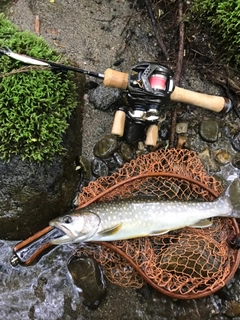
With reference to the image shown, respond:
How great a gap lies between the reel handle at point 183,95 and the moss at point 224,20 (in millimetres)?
704

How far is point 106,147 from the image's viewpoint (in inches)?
159

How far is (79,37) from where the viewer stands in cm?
427

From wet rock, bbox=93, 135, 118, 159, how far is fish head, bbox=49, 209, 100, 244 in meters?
0.85

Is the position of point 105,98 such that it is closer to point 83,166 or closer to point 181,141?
point 83,166

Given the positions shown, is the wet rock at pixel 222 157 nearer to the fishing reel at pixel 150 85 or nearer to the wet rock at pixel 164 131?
the wet rock at pixel 164 131

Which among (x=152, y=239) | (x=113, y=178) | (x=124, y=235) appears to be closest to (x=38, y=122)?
(x=113, y=178)

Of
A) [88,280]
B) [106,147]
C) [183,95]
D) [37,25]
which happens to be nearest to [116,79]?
[183,95]

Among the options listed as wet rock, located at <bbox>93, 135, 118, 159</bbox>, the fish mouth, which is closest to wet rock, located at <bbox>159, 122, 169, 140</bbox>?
wet rock, located at <bbox>93, 135, 118, 159</bbox>

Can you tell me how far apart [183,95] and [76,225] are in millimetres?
1430

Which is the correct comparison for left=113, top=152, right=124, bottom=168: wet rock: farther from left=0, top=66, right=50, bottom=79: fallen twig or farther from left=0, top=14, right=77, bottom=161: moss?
left=0, top=66, right=50, bottom=79: fallen twig

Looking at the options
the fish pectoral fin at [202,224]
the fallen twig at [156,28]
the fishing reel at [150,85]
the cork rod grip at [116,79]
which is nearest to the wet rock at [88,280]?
the fish pectoral fin at [202,224]

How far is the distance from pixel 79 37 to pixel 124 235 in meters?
2.09

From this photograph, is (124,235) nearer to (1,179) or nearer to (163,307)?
(163,307)

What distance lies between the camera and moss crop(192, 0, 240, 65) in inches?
155
